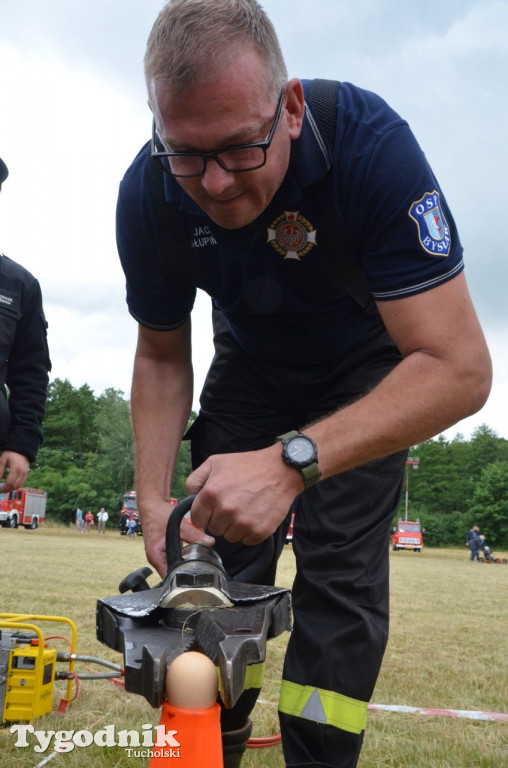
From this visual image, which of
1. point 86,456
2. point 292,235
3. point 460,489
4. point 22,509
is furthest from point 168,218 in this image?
point 460,489

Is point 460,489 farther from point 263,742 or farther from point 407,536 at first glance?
point 263,742

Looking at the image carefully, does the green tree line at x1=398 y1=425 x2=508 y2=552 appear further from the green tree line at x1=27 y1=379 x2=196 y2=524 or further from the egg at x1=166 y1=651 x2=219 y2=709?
the egg at x1=166 y1=651 x2=219 y2=709

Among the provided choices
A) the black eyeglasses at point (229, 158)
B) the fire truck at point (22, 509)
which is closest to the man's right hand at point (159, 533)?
the black eyeglasses at point (229, 158)

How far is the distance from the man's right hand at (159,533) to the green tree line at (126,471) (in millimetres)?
56466

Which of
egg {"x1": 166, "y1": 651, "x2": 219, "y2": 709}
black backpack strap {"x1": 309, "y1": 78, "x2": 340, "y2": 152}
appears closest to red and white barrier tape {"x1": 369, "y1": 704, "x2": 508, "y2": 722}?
egg {"x1": 166, "y1": 651, "x2": 219, "y2": 709}

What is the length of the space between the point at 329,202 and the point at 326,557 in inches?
46.0

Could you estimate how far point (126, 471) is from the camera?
220 ft

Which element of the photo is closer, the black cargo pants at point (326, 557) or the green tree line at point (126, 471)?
the black cargo pants at point (326, 557)

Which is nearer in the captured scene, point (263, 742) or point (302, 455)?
point (302, 455)

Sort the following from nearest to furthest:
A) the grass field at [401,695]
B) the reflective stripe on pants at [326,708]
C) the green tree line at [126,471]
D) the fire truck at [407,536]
Result: the reflective stripe on pants at [326,708], the grass field at [401,695], the fire truck at [407,536], the green tree line at [126,471]

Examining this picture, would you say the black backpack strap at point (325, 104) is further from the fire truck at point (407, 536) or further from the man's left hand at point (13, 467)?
the fire truck at point (407, 536)

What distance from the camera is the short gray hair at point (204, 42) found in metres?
2.02

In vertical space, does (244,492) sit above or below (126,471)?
below

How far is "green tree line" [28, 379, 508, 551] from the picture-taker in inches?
2576
